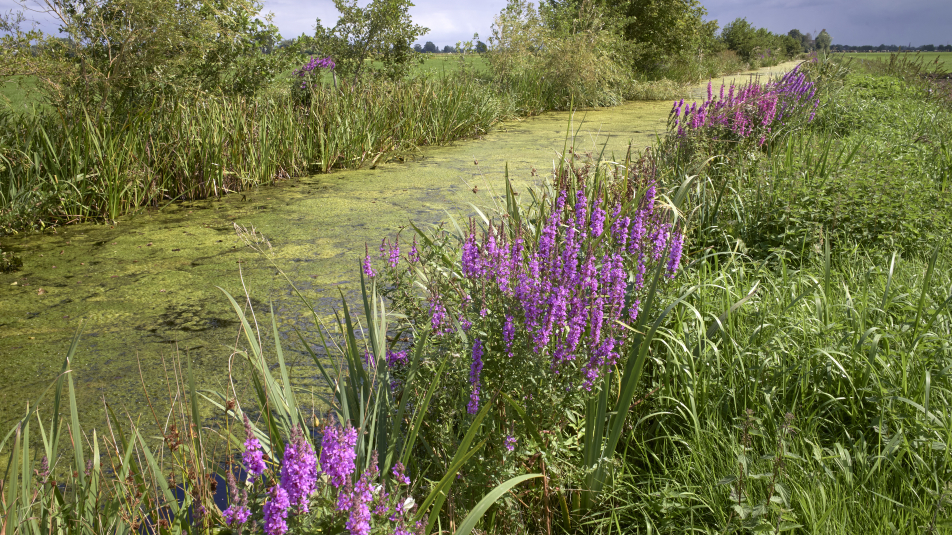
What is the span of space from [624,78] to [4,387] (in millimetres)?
10235

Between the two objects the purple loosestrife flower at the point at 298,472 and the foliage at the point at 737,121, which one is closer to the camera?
the purple loosestrife flower at the point at 298,472

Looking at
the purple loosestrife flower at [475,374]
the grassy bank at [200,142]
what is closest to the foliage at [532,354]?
the purple loosestrife flower at [475,374]

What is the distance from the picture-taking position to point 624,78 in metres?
10.5

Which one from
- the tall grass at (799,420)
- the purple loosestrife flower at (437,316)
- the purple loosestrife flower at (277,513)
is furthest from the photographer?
the purple loosestrife flower at (437,316)

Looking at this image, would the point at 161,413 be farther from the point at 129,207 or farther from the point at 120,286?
the point at 129,207

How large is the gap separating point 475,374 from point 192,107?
416 centimetres

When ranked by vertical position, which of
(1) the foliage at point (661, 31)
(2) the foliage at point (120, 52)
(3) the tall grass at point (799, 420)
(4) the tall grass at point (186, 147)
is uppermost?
(1) the foliage at point (661, 31)

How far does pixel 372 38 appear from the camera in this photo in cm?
734

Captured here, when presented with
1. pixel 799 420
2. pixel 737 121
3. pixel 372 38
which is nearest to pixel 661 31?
pixel 372 38

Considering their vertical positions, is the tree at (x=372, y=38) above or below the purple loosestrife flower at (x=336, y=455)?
above

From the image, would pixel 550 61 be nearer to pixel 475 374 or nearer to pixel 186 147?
pixel 186 147

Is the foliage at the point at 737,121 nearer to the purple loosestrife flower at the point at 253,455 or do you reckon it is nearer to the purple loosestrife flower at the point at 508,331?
the purple loosestrife flower at the point at 508,331

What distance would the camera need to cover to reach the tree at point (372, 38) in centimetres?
718

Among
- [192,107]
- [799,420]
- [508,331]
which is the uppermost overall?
[192,107]
